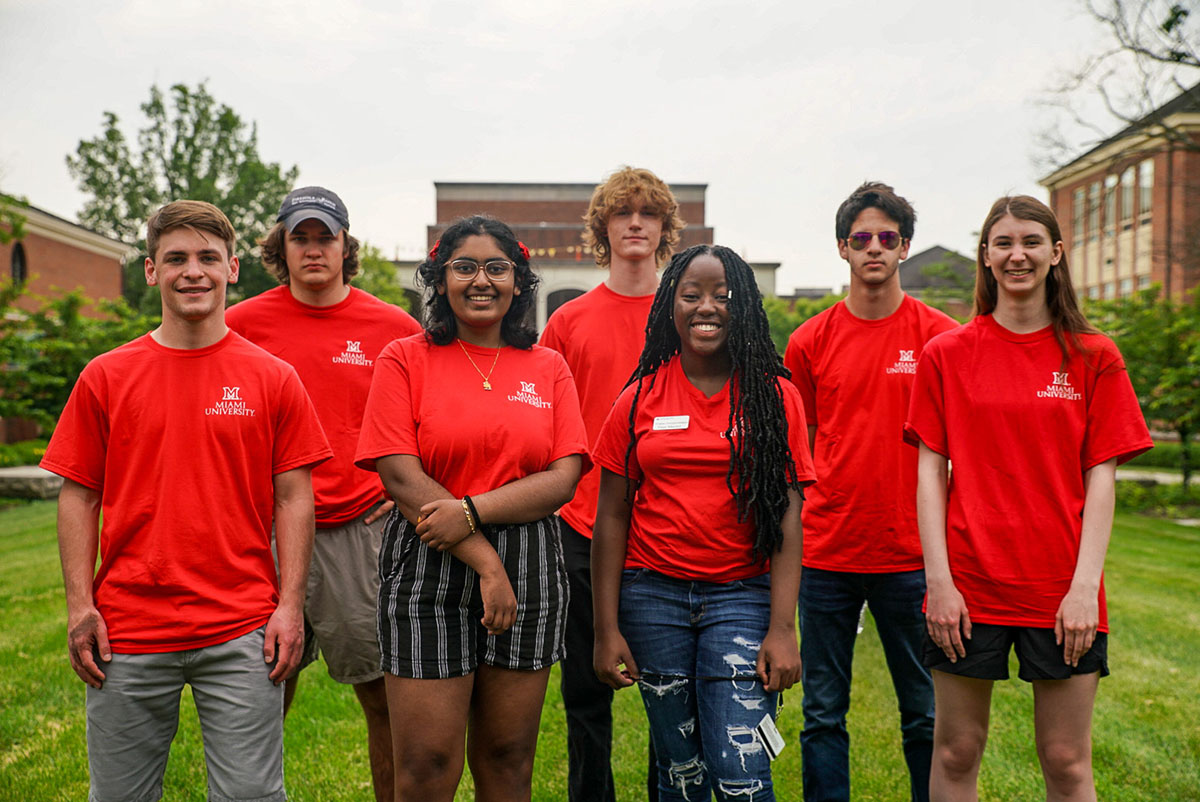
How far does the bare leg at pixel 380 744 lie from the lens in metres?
3.80

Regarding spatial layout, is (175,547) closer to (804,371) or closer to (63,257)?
(804,371)

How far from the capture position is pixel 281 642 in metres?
2.91

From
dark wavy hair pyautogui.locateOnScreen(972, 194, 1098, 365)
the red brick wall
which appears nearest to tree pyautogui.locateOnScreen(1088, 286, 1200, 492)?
dark wavy hair pyautogui.locateOnScreen(972, 194, 1098, 365)

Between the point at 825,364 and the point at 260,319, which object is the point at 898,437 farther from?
the point at 260,319

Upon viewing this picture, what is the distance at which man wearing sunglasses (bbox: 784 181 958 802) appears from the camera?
365cm

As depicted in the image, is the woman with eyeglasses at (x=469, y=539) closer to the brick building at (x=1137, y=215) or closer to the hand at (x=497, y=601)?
the hand at (x=497, y=601)

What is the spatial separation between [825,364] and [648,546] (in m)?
1.30

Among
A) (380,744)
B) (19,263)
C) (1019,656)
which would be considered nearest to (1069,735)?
(1019,656)

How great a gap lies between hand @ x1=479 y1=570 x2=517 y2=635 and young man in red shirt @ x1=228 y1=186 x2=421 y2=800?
117 centimetres

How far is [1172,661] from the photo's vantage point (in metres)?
7.02

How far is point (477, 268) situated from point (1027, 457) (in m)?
1.93

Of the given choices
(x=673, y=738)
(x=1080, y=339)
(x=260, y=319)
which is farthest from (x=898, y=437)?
(x=260, y=319)

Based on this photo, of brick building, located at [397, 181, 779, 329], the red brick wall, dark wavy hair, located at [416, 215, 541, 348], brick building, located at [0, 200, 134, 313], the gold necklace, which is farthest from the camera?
brick building, located at [397, 181, 779, 329]

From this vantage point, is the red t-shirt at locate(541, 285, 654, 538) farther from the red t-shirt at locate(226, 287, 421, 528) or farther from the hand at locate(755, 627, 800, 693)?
the hand at locate(755, 627, 800, 693)
